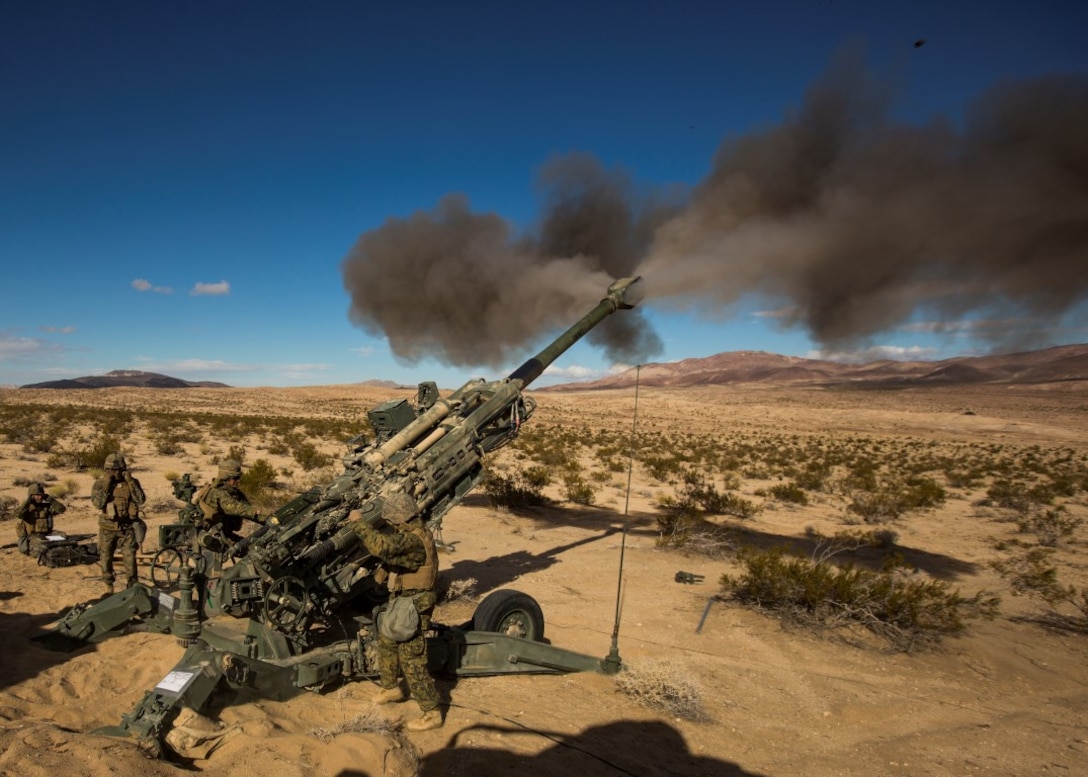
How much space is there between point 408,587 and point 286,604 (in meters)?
1.10

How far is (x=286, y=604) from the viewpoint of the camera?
4621 mm

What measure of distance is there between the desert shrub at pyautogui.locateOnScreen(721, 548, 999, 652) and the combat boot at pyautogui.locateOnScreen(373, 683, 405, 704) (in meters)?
4.54

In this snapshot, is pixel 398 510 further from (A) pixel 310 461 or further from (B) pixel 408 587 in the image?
(A) pixel 310 461

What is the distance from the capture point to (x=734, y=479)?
1920cm

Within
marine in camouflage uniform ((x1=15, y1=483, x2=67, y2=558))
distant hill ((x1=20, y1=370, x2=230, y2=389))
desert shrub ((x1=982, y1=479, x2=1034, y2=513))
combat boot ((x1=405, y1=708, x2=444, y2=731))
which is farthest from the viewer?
distant hill ((x1=20, y1=370, x2=230, y2=389))

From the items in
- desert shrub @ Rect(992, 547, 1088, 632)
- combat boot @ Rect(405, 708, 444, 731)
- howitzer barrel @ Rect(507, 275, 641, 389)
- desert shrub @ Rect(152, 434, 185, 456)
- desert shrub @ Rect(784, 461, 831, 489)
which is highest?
howitzer barrel @ Rect(507, 275, 641, 389)

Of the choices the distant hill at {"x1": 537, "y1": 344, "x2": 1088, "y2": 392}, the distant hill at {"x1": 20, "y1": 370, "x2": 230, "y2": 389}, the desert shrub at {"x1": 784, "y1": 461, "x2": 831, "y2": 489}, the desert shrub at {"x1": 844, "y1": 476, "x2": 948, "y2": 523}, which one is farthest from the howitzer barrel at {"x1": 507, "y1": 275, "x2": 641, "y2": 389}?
the distant hill at {"x1": 20, "y1": 370, "x2": 230, "y2": 389}

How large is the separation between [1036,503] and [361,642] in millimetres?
17541

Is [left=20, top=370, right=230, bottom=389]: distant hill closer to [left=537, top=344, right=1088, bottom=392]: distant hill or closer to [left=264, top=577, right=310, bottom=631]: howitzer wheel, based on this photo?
[left=537, top=344, right=1088, bottom=392]: distant hill

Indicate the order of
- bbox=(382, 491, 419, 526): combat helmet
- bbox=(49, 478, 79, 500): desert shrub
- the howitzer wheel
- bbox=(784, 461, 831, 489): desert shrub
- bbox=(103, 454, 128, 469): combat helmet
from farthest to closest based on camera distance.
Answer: bbox=(784, 461, 831, 489): desert shrub → bbox=(49, 478, 79, 500): desert shrub → bbox=(103, 454, 128, 469): combat helmet → the howitzer wheel → bbox=(382, 491, 419, 526): combat helmet

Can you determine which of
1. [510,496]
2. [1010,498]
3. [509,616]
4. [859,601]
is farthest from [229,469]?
[1010,498]

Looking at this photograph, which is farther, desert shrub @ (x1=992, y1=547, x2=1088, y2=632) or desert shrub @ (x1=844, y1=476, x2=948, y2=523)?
desert shrub @ (x1=844, y1=476, x2=948, y2=523)

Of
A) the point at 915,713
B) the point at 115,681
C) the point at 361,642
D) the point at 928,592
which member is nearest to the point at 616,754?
the point at 361,642

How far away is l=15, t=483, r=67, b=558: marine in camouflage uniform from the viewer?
7.44 meters
